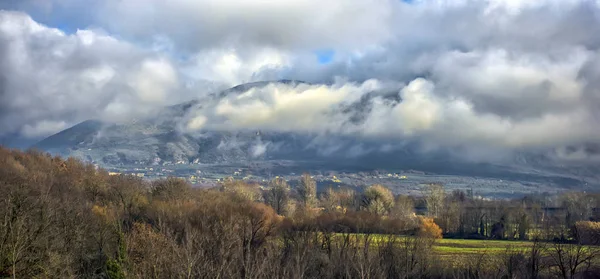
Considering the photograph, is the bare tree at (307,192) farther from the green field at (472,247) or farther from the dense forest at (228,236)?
the green field at (472,247)

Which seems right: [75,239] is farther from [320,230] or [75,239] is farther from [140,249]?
[320,230]

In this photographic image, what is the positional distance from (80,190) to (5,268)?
2273 inches

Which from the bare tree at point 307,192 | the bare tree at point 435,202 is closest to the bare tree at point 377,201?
the bare tree at point 435,202

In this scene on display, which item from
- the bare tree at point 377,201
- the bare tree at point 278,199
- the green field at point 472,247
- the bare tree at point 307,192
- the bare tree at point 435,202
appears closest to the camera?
the green field at point 472,247

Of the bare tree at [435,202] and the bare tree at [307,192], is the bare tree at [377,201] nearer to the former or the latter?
the bare tree at [435,202]

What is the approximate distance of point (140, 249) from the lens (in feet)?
171

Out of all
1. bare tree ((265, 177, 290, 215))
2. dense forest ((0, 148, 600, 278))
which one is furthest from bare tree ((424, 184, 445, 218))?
bare tree ((265, 177, 290, 215))

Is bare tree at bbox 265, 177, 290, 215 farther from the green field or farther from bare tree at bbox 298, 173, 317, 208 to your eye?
the green field

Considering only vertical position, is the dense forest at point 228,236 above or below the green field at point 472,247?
above

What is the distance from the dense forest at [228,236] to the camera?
131 ft

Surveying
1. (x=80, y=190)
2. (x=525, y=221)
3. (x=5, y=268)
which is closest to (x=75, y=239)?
(x=5, y=268)

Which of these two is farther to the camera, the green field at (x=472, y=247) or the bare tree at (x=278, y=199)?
the bare tree at (x=278, y=199)

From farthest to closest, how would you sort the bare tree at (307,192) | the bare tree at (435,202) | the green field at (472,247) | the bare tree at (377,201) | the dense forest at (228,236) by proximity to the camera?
the bare tree at (307,192)
the bare tree at (435,202)
the bare tree at (377,201)
the green field at (472,247)
the dense forest at (228,236)

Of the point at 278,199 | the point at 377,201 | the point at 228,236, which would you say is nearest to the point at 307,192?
the point at 278,199
